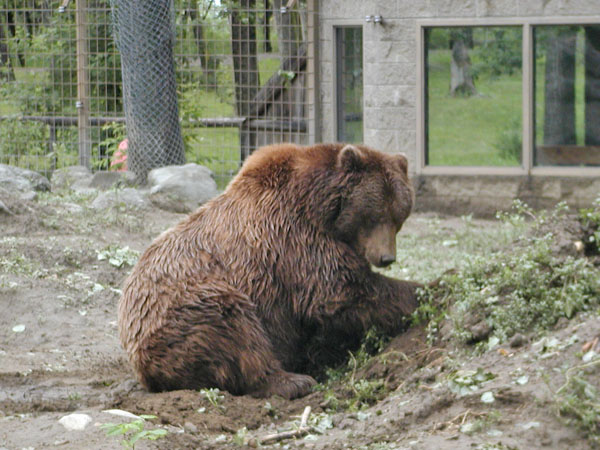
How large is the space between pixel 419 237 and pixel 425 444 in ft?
23.6

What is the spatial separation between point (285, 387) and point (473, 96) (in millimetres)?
8000

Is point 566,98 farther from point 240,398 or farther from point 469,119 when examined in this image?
point 240,398

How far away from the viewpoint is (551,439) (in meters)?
3.71

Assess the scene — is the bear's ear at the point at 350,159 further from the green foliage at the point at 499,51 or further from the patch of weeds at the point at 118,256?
the green foliage at the point at 499,51

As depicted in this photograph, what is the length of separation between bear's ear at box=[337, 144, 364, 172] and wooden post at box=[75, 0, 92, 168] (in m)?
9.20

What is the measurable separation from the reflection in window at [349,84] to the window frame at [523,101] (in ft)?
3.03

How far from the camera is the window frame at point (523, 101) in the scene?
11992mm

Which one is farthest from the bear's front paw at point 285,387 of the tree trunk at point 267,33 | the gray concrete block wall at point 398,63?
the tree trunk at point 267,33

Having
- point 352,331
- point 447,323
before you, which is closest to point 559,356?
point 447,323

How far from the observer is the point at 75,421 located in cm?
471

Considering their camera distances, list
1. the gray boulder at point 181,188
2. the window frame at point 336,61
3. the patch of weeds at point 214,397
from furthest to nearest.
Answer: the window frame at point 336,61
the gray boulder at point 181,188
the patch of weeds at point 214,397

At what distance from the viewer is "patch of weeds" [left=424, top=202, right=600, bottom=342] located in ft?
16.1

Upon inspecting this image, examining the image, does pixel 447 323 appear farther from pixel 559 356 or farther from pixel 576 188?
pixel 576 188

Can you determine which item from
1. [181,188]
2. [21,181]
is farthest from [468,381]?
[21,181]
